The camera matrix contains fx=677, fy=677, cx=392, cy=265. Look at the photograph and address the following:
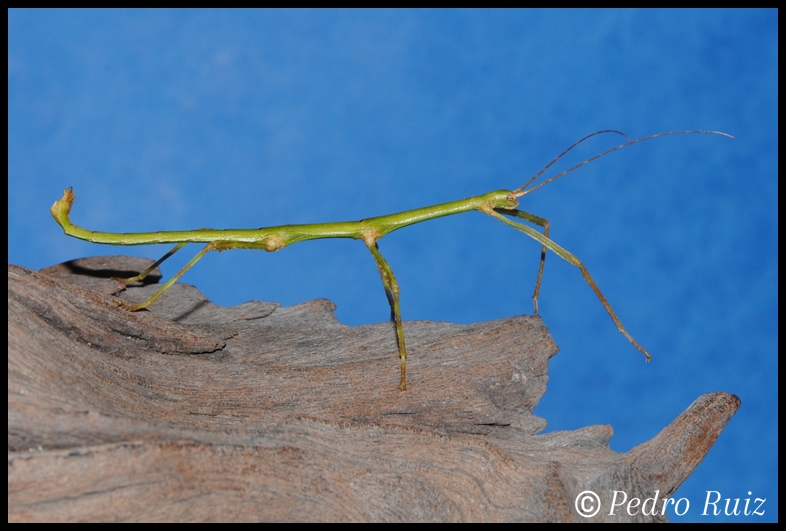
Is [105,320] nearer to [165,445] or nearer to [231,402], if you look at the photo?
[231,402]

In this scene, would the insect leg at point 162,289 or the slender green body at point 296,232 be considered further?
the slender green body at point 296,232

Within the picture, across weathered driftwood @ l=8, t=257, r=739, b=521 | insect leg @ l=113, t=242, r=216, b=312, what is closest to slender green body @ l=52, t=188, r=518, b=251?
insect leg @ l=113, t=242, r=216, b=312

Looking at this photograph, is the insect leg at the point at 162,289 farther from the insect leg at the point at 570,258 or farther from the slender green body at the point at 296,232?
the insect leg at the point at 570,258
